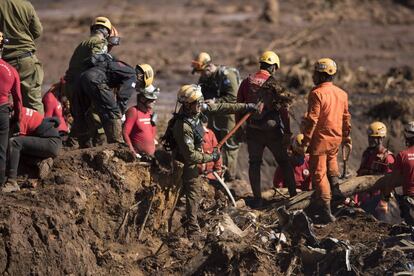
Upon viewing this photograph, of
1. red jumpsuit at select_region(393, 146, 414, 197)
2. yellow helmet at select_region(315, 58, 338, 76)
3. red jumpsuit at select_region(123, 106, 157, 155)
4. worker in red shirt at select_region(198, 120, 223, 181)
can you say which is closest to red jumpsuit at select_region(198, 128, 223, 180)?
worker in red shirt at select_region(198, 120, 223, 181)

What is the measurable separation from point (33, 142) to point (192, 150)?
198 centimetres

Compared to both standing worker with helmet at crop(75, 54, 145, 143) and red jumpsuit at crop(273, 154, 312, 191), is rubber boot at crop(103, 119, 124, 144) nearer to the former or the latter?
standing worker with helmet at crop(75, 54, 145, 143)

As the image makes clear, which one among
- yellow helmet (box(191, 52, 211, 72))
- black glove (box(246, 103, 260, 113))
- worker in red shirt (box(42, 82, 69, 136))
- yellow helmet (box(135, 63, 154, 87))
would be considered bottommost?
worker in red shirt (box(42, 82, 69, 136))

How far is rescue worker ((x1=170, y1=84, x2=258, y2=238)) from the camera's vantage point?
13.5m

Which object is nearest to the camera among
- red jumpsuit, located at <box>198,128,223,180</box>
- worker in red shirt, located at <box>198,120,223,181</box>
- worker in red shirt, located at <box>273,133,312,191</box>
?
worker in red shirt, located at <box>198,120,223,181</box>

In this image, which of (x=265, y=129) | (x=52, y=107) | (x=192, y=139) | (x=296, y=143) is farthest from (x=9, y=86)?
(x=296, y=143)

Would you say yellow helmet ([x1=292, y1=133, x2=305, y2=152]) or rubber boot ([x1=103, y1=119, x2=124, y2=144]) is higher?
rubber boot ([x1=103, y1=119, x2=124, y2=144])

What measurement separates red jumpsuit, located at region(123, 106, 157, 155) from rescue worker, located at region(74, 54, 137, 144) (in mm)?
184

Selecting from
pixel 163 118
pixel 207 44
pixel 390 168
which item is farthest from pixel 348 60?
pixel 390 168

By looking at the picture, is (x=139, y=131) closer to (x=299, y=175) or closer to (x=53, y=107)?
(x=53, y=107)

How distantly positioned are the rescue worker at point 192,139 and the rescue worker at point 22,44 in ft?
7.22

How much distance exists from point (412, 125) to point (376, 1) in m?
31.6

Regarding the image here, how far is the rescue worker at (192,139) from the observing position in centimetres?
1348

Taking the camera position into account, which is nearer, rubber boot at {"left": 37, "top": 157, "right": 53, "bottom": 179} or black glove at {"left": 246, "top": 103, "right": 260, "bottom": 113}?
rubber boot at {"left": 37, "top": 157, "right": 53, "bottom": 179}
